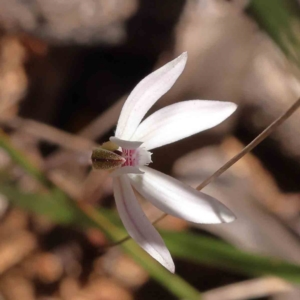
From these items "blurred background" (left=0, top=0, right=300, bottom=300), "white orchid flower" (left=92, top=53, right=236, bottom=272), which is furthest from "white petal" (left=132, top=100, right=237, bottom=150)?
"blurred background" (left=0, top=0, right=300, bottom=300)

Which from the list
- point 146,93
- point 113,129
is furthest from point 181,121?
point 113,129

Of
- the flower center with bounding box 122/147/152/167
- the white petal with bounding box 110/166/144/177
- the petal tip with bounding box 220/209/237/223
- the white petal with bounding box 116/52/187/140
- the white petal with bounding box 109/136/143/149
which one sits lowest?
the petal tip with bounding box 220/209/237/223

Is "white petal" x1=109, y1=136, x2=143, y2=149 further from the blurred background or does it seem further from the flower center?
the blurred background

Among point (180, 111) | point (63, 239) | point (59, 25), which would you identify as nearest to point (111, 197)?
point (63, 239)

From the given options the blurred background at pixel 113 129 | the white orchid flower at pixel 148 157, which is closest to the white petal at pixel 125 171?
the white orchid flower at pixel 148 157

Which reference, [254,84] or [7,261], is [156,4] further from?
[7,261]

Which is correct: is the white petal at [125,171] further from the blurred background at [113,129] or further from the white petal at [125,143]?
the blurred background at [113,129]
